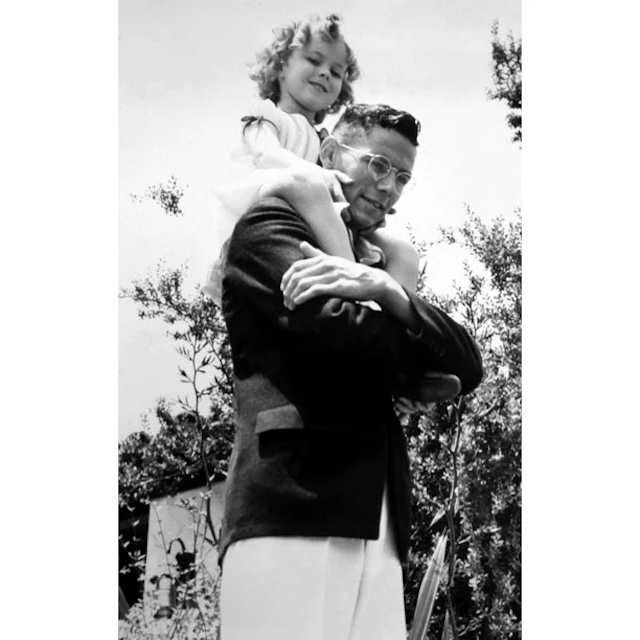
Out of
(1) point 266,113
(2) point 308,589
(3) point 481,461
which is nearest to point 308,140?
(1) point 266,113

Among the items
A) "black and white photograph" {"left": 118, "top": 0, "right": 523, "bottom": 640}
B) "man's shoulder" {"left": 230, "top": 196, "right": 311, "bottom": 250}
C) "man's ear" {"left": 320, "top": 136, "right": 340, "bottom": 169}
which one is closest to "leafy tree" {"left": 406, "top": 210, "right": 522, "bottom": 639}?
"black and white photograph" {"left": 118, "top": 0, "right": 523, "bottom": 640}

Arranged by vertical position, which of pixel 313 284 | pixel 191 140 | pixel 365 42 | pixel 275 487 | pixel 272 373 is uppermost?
pixel 365 42

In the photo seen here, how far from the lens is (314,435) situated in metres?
3.94

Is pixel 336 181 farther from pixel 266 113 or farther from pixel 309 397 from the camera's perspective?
pixel 309 397

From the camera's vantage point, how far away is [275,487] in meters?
3.91

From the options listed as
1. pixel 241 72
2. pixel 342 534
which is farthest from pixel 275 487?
pixel 241 72

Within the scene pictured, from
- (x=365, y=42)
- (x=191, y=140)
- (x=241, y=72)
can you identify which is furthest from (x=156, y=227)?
(x=365, y=42)

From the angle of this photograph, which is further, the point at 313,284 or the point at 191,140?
the point at 191,140

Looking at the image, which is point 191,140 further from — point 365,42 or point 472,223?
point 472,223

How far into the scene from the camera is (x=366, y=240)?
13.8 feet

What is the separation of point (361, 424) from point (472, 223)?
79 cm

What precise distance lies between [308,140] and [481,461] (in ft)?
3.70

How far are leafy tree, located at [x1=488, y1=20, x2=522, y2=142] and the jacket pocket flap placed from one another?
1181 millimetres

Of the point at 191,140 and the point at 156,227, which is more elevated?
the point at 191,140
